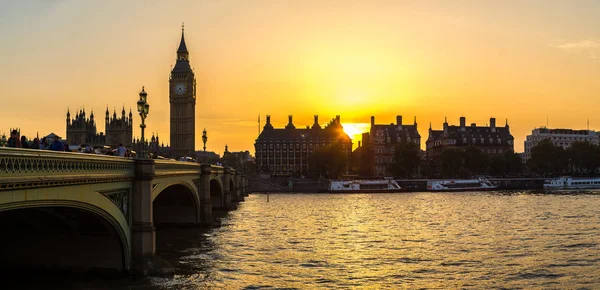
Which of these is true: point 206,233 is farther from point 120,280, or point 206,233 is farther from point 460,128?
point 460,128

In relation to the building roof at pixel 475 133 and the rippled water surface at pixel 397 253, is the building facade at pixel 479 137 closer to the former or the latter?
the building roof at pixel 475 133

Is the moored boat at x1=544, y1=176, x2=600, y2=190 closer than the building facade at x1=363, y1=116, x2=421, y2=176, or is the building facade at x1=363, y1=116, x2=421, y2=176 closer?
the moored boat at x1=544, y1=176, x2=600, y2=190

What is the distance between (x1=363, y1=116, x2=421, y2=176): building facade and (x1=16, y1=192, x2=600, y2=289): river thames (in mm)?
120220

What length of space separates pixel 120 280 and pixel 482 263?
19673 millimetres

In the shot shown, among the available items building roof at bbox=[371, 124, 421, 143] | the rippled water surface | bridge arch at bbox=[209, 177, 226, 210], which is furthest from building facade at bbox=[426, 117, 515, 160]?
the rippled water surface

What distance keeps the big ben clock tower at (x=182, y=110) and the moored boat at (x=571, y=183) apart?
89.0 meters

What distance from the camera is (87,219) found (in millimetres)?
25000

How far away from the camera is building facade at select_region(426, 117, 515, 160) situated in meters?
191

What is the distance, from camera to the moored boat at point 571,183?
150000 mm

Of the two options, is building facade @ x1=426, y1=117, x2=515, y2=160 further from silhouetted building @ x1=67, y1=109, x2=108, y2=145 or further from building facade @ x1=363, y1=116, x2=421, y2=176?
silhouetted building @ x1=67, y1=109, x2=108, y2=145

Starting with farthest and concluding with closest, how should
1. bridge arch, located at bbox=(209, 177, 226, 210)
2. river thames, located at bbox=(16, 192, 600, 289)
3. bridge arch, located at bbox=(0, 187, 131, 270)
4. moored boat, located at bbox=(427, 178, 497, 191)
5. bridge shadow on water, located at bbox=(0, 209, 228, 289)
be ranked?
moored boat, located at bbox=(427, 178, 497, 191) < bridge arch, located at bbox=(209, 177, 226, 210) < river thames, located at bbox=(16, 192, 600, 289) < bridge shadow on water, located at bbox=(0, 209, 228, 289) < bridge arch, located at bbox=(0, 187, 131, 270)

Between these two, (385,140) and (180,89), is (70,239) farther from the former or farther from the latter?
(385,140)

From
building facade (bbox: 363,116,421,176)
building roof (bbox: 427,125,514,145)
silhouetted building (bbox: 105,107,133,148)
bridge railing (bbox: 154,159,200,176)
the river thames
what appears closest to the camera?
the river thames

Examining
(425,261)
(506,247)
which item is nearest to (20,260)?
(425,261)
